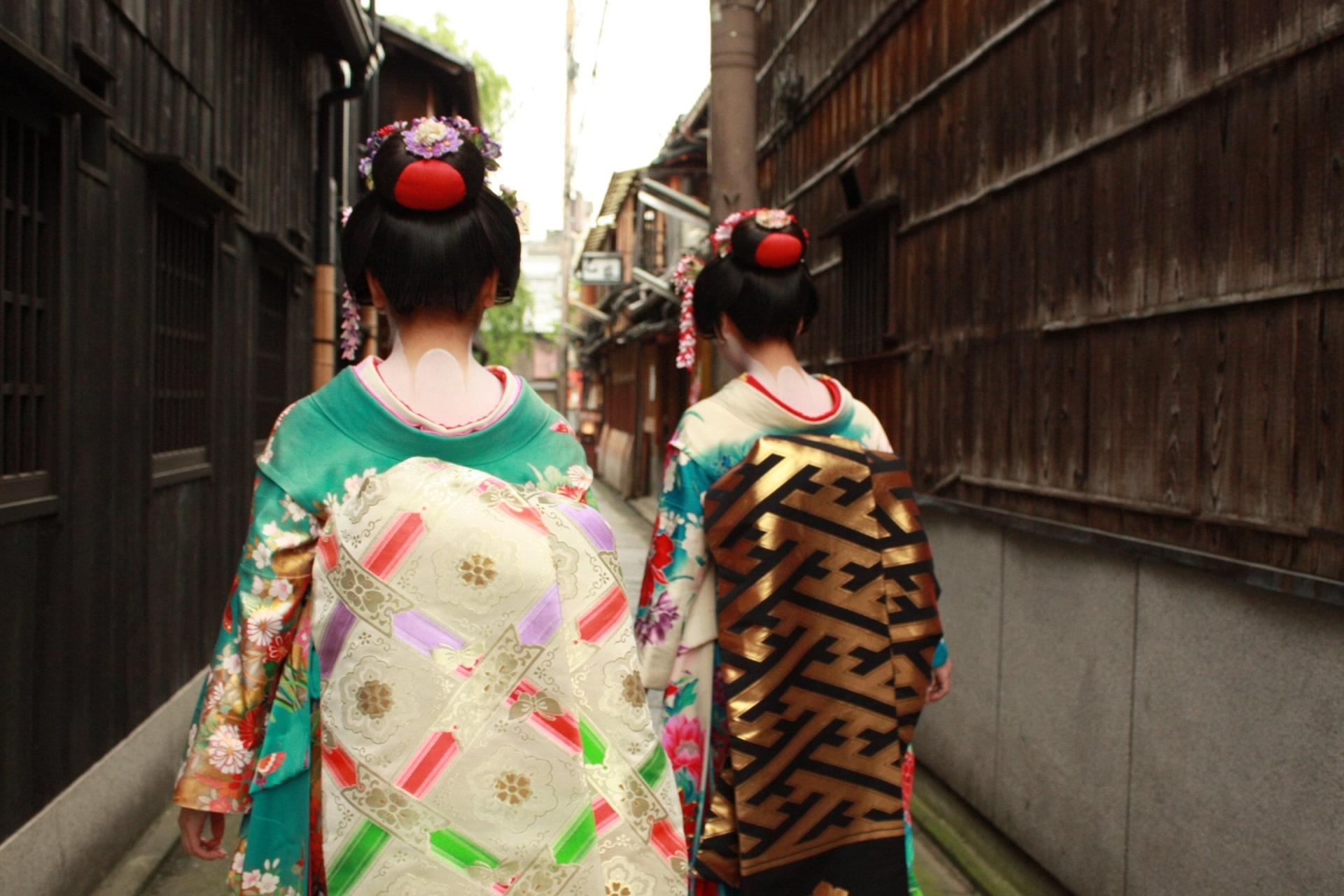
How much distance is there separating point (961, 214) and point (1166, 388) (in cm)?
223

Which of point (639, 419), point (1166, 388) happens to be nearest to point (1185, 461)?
point (1166, 388)

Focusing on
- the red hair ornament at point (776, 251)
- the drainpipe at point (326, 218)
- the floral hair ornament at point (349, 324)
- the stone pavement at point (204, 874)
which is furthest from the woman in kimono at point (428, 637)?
the drainpipe at point (326, 218)

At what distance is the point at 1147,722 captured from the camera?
149 inches

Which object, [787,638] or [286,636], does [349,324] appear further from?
[787,638]

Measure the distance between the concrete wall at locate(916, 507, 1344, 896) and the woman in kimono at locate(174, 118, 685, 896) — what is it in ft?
5.86

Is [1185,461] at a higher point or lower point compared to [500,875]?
higher

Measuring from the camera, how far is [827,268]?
28.5 feet

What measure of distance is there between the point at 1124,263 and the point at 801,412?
4.62 ft

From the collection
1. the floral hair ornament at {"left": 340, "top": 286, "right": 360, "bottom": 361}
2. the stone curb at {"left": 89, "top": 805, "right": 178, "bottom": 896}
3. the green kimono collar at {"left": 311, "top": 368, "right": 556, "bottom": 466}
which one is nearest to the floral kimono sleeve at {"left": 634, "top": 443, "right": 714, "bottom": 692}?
the floral hair ornament at {"left": 340, "top": 286, "right": 360, "bottom": 361}

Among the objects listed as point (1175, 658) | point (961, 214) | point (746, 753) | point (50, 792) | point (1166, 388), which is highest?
A: point (961, 214)

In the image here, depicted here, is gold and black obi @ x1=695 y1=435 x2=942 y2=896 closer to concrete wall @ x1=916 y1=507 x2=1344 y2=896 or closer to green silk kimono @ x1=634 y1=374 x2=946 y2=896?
green silk kimono @ x1=634 y1=374 x2=946 y2=896

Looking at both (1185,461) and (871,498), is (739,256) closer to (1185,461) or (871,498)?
(871,498)

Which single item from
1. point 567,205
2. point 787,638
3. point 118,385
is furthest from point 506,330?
point 787,638

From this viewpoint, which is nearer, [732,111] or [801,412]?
[801,412]
